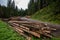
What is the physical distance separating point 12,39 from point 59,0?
2842cm

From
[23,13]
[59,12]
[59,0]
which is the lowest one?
[23,13]

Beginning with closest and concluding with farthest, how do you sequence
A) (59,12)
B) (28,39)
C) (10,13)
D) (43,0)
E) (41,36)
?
(28,39)
(41,36)
(59,12)
(43,0)
(10,13)

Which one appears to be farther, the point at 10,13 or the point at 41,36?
the point at 10,13

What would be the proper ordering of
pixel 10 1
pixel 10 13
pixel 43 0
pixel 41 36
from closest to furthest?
pixel 41 36, pixel 43 0, pixel 10 13, pixel 10 1

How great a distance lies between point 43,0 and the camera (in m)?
68.1

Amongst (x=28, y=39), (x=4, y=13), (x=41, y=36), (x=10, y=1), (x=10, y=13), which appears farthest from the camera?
(x=10, y=1)

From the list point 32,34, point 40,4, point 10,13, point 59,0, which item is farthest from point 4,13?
point 32,34

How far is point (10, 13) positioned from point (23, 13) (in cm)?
2750

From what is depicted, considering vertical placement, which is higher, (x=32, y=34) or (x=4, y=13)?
(x=32, y=34)

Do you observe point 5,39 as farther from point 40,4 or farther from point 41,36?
point 40,4

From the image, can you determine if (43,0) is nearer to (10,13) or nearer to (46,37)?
(10,13)

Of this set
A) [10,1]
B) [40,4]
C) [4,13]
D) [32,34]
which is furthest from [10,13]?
[32,34]

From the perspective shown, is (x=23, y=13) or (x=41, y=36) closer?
(x=41, y=36)

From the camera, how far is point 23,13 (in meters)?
126
